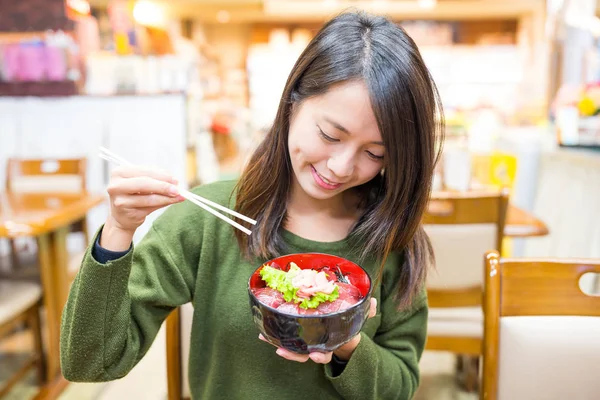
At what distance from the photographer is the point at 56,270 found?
2.37m

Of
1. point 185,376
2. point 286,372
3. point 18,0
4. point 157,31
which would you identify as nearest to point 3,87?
point 18,0

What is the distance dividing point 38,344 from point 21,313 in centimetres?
30

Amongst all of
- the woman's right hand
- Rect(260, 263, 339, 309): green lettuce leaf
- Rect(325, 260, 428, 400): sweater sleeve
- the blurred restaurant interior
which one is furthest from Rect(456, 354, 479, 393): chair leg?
the woman's right hand

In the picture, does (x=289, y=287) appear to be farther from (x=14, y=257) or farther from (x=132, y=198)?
(x=14, y=257)

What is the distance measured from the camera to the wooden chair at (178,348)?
1.06 meters

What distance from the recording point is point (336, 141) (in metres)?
0.81

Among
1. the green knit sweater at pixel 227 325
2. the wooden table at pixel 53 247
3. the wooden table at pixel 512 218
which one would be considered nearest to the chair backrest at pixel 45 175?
the wooden table at pixel 53 247

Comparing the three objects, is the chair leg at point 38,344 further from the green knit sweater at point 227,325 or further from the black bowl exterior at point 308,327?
the black bowl exterior at point 308,327

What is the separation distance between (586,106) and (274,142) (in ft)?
7.53

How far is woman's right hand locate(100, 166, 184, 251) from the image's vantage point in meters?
0.68

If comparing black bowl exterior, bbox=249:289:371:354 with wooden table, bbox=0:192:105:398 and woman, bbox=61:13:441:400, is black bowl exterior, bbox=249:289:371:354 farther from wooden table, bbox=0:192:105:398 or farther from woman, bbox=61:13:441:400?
wooden table, bbox=0:192:105:398

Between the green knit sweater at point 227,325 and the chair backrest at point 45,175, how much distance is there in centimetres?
227

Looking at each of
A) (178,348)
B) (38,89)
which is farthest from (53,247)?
(38,89)

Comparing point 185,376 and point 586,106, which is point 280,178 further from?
point 586,106
